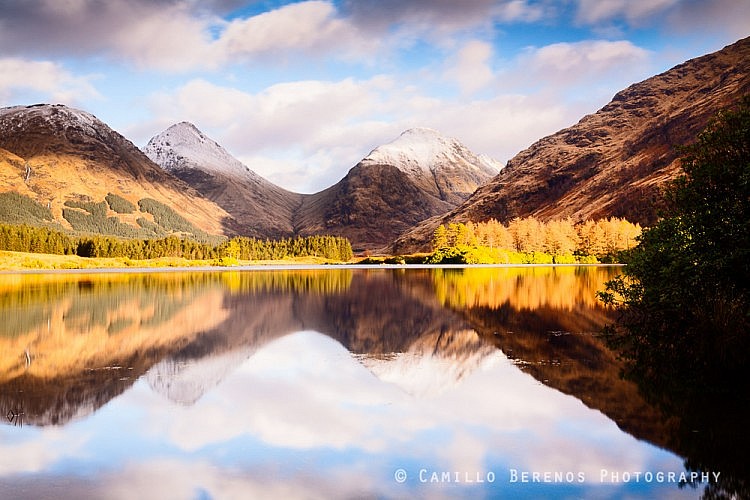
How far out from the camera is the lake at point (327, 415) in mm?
9414

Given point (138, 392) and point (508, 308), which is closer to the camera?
point (138, 392)

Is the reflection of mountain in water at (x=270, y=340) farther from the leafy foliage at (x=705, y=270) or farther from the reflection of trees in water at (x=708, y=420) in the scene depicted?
the leafy foliage at (x=705, y=270)

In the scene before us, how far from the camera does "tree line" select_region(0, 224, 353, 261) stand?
530ft

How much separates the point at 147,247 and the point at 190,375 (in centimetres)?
18757

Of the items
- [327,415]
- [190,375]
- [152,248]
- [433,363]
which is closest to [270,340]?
A: [190,375]

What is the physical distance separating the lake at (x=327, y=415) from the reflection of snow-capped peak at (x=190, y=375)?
94mm

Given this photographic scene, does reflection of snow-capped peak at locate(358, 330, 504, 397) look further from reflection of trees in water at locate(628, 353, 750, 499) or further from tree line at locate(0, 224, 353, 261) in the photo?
tree line at locate(0, 224, 353, 261)

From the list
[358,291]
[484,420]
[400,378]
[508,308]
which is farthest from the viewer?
[358,291]

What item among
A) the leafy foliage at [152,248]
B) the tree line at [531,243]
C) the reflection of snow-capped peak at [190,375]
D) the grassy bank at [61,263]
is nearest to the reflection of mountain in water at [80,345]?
the reflection of snow-capped peak at [190,375]

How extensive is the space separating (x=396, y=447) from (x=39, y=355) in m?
14.4

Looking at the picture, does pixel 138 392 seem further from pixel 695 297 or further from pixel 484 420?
pixel 695 297

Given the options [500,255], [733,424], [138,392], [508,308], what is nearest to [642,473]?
[733,424]

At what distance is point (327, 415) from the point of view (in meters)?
13.3

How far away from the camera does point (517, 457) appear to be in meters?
10.4
